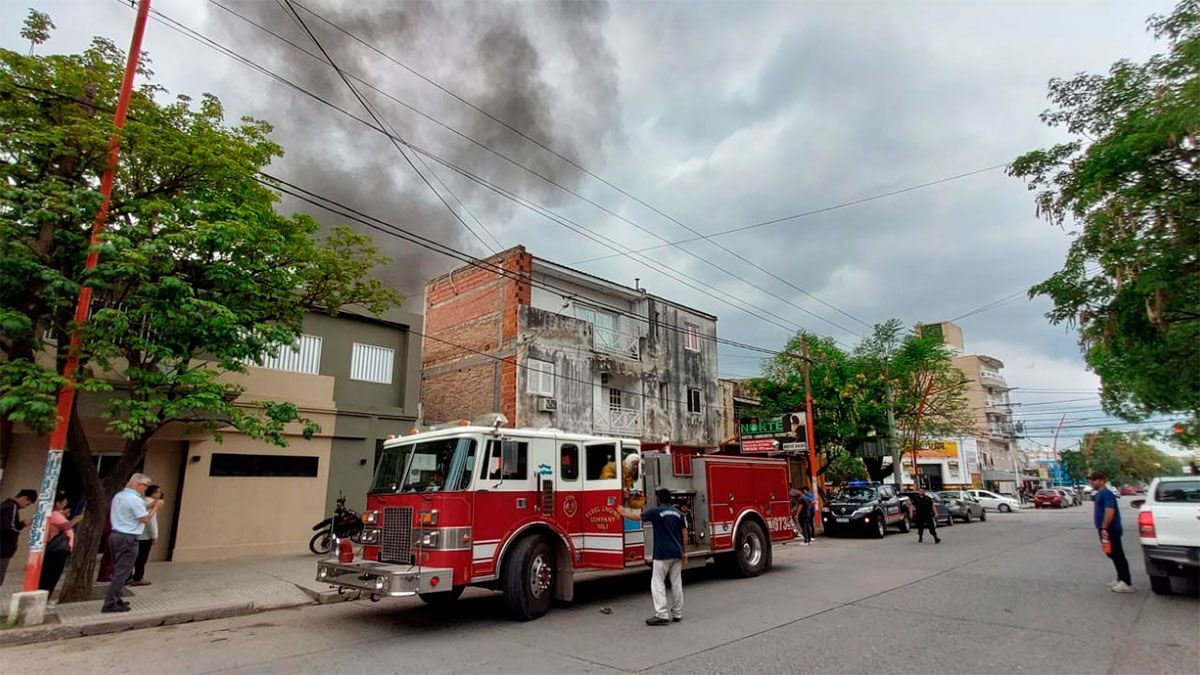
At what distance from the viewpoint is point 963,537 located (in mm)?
19516

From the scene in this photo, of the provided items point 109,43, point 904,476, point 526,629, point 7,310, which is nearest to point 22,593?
point 7,310

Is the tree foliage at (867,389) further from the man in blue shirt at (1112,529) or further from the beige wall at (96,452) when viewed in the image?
the beige wall at (96,452)

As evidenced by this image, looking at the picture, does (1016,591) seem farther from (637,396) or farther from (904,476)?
(904,476)

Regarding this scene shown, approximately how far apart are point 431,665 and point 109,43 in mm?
11020

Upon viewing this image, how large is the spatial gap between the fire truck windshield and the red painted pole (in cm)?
418

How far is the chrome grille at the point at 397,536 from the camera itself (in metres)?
7.84

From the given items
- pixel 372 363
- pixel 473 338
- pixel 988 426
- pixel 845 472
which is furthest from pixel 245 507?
pixel 988 426

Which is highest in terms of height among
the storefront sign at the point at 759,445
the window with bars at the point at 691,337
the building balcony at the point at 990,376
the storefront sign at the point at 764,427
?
the building balcony at the point at 990,376

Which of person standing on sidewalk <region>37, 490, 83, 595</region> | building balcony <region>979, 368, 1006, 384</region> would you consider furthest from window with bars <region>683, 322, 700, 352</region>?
building balcony <region>979, 368, 1006, 384</region>

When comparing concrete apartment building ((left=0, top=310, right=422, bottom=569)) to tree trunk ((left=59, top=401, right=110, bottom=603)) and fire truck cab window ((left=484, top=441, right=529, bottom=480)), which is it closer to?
tree trunk ((left=59, top=401, right=110, bottom=603))

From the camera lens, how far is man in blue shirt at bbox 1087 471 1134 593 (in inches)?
358

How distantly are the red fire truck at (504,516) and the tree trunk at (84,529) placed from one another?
13.6 feet

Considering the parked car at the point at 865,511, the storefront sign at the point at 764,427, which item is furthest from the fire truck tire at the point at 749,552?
the storefront sign at the point at 764,427

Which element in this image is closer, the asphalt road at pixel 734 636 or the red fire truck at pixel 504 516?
the asphalt road at pixel 734 636
